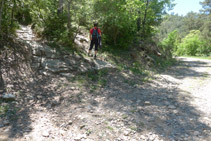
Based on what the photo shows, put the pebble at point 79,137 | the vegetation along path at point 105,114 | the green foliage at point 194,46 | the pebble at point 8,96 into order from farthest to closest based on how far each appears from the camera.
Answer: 1. the green foliage at point 194,46
2. the pebble at point 8,96
3. the vegetation along path at point 105,114
4. the pebble at point 79,137

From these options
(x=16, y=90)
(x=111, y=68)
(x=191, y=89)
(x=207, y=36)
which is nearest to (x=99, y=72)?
(x=111, y=68)

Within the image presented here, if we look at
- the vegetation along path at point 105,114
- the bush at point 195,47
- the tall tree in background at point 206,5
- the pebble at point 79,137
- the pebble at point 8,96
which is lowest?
the pebble at point 79,137

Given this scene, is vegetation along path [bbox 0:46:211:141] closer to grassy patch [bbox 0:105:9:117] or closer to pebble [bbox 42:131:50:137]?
pebble [bbox 42:131:50:137]

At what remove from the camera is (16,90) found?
5117mm

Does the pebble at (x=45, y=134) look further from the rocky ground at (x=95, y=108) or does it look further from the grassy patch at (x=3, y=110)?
the grassy patch at (x=3, y=110)

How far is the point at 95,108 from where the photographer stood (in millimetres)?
4621

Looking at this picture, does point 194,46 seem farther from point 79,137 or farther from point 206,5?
point 79,137

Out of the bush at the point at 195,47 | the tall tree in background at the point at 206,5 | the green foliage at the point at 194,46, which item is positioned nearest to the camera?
the tall tree in background at the point at 206,5

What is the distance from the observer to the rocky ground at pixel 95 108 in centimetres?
343

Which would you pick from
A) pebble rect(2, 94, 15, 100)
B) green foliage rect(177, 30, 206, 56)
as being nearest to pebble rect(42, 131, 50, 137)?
pebble rect(2, 94, 15, 100)

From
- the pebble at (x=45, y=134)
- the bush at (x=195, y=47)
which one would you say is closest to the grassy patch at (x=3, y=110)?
the pebble at (x=45, y=134)

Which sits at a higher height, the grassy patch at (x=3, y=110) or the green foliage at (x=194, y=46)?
the green foliage at (x=194, y=46)

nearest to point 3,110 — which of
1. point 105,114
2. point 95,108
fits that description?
point 95,108

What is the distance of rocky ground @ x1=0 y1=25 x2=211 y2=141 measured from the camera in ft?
11.2
